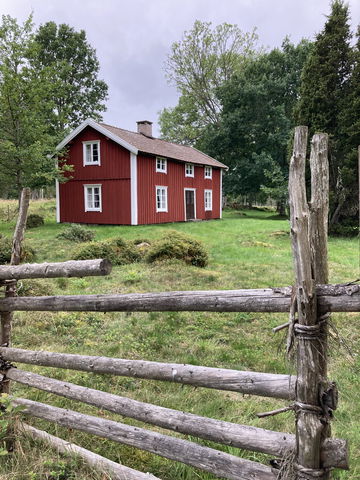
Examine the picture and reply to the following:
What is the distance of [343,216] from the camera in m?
18.8

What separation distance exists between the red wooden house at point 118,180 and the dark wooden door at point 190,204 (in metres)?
0.62

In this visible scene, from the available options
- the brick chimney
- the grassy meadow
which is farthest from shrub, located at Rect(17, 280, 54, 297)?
the brick chimney

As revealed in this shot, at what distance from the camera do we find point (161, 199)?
24047mm

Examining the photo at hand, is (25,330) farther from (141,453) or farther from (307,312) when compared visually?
(307,312)

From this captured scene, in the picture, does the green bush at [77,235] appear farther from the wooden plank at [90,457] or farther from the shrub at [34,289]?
the wooden plank at [90,457]

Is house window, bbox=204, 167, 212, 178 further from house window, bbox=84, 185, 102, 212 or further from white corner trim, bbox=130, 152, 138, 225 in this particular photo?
house window, bbox=84, 185, 102, 212

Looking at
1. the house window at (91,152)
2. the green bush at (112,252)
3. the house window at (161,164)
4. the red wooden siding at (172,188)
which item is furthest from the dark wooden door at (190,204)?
the green bush at (112,252)

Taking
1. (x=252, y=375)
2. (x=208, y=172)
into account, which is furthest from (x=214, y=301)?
(x=208, y=172)

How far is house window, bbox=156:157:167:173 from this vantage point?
2358cm

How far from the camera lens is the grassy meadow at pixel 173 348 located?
3191 millimetres

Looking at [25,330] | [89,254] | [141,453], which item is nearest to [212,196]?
[89,254]

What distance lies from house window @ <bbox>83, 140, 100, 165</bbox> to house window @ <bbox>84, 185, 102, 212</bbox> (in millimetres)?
1536

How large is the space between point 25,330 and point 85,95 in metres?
39.7

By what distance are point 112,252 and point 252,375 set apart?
9.32 metres
